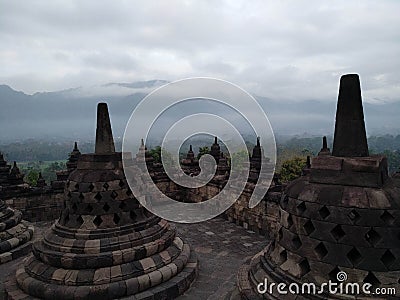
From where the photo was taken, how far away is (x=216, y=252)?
30.5 feet

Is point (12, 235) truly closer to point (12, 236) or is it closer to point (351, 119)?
point (12, 236)

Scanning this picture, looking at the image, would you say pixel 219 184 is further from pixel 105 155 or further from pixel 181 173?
pixel 105 155

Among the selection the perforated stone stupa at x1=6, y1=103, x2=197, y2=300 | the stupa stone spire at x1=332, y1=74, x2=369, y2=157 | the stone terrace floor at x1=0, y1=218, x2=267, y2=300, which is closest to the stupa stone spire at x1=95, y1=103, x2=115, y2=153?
the perforated stone stupa at x1=6, y1=103, x2=197, y2=300

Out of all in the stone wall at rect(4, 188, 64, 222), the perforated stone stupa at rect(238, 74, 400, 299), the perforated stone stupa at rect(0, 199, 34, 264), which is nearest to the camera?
the perforated stone stupa at rect(238, 74, 400, 299)

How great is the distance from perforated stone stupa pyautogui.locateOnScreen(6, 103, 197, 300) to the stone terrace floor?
0.40 m

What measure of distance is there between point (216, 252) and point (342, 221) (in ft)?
19.4

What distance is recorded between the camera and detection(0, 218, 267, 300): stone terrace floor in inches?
276

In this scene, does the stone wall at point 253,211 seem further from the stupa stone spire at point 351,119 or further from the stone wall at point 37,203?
the stone wall at point 37,203

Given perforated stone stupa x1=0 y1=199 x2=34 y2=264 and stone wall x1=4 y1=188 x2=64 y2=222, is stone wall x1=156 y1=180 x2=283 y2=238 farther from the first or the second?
perforated stone stupa x1=0 y1=199 x2=34 y2=264

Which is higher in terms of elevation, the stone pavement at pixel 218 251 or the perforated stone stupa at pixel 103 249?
the perforated stone stupa at pixel 103 249

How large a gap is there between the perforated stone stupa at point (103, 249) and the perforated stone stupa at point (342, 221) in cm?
268

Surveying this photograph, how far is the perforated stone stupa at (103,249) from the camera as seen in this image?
6309 mm

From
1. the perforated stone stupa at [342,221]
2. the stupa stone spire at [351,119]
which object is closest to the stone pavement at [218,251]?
the perforated stone stupa at [342,221]

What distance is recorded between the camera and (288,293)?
161 inches
